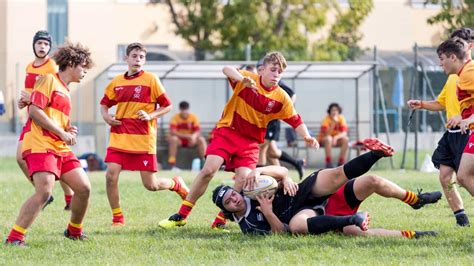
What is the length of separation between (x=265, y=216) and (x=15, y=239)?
7.00 feet

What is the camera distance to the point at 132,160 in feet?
39.0

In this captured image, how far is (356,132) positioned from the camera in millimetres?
26516

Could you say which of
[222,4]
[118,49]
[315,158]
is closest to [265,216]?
[315,158]

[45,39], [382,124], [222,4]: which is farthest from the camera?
[222,4]

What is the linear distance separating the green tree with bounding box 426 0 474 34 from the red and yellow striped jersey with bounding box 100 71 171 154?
14143mm

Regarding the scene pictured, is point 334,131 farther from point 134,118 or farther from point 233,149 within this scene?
point 233,149

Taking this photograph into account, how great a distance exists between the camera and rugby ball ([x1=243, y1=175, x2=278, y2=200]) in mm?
9859

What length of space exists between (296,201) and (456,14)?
16901 mm

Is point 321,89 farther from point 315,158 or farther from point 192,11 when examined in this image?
point 192,11

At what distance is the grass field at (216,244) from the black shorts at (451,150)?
1.95ft

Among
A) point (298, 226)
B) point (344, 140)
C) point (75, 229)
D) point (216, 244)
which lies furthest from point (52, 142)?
point (344, 140)

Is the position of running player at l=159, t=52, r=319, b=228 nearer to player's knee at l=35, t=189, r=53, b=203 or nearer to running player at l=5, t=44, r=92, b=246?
running player at l=5, t=44, r=92, b=246

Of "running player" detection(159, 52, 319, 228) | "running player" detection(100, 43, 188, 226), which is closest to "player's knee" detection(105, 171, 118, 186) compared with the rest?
"running player" detection(100, 43, 188, 226)

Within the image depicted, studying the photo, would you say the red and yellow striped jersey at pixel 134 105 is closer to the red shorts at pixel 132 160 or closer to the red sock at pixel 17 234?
the red shorts at pixel 132 160
